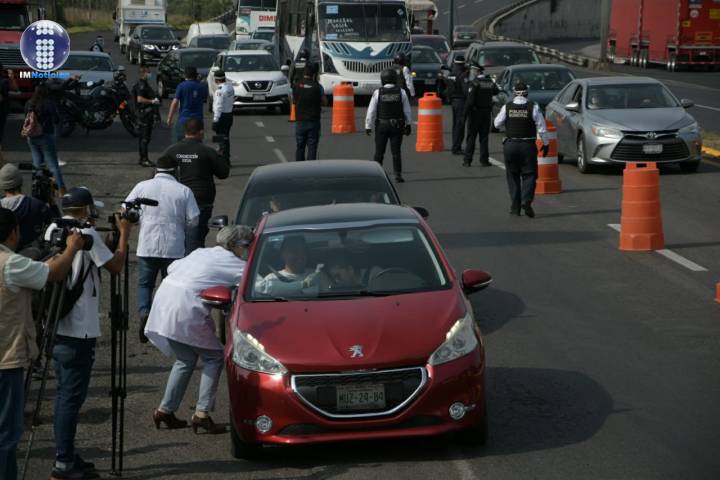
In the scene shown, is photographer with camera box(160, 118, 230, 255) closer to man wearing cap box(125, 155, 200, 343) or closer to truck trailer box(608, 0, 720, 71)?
man wearing cap box(125, 155, 200, 343)

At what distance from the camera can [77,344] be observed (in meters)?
8.11

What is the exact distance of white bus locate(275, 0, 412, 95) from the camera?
40906 mm

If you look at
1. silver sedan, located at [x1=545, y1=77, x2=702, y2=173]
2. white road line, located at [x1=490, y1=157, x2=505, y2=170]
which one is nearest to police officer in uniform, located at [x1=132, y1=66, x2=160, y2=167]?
white road line, located at [x1=490, y1=157, x2=505, y2=170]

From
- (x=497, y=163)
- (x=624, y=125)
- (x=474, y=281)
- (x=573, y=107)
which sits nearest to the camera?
(x=474, y=281)

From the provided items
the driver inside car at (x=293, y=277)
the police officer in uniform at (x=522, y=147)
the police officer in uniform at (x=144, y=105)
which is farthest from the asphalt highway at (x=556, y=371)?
the police officer in uniform at (x=144, y=105)

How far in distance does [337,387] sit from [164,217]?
4.29 m

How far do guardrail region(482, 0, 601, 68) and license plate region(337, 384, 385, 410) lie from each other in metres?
43.6

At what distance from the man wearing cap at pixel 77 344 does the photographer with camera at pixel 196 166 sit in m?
5.85

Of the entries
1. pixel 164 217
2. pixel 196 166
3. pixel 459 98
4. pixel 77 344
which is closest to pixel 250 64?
pixel 459 98

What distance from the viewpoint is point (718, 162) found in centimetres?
2588

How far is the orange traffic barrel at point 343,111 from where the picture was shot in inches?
1288

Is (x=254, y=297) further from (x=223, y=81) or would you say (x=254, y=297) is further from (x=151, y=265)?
(x=223, y=81)

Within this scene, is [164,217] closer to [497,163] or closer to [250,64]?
[497,163]
